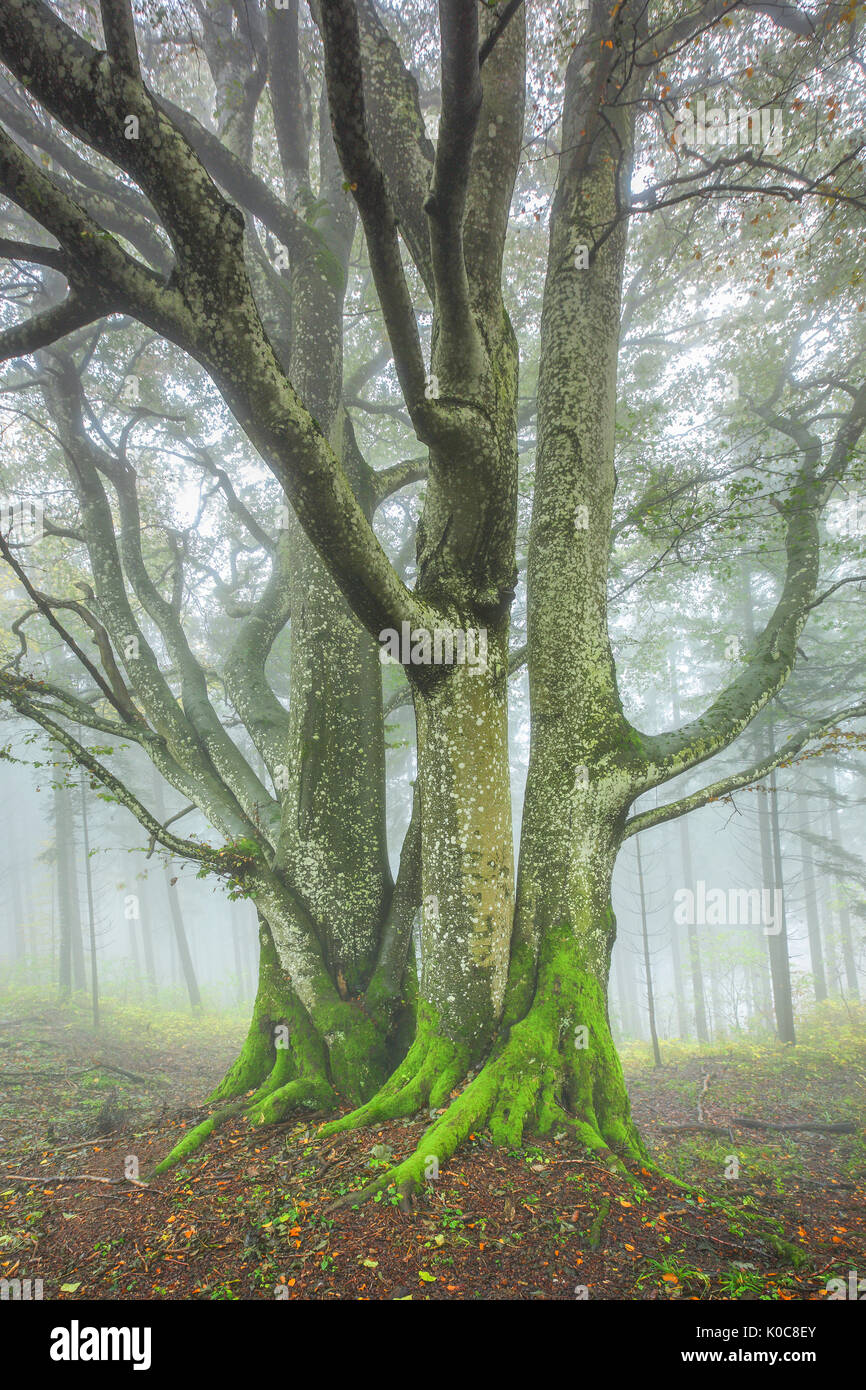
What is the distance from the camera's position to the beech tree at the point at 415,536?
276 cm

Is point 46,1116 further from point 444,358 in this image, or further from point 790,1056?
point 790,1056

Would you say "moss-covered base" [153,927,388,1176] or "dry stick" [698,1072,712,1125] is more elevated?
"moss-covered base" [153,927,388,1176]

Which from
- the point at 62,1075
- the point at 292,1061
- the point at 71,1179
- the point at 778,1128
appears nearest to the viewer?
the point at 71,1179

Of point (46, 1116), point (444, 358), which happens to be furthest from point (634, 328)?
point (46, 1116)

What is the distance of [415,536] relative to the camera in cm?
429

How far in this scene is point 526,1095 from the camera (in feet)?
11.9

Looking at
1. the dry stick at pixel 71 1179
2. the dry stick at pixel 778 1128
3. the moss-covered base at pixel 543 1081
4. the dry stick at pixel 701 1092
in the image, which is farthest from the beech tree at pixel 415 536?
the dry stick at pixel 701 1092

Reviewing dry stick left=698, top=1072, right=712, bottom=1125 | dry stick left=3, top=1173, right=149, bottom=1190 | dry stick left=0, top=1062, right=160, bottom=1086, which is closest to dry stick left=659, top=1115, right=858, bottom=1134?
dry stick left=698, top=1072, right=712, bottom=1125

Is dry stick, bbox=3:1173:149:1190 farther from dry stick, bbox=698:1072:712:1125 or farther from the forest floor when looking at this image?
dry stick, bbox=698:1072:712:1125

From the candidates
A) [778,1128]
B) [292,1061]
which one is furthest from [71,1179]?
[778,1128]

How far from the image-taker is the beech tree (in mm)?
2760

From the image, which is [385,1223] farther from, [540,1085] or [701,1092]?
[701,1092]

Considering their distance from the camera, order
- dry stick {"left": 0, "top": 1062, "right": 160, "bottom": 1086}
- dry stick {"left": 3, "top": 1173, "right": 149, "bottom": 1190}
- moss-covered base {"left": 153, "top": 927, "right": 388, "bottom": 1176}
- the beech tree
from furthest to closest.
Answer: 1. dry stick {"left": 0, "top": 1062, "right": 160, "bottom": 1086}
2. moss-covered base {"left": 153, "top": 927, "right": 388, "bottom": 1176}
3. dry stick {"left": 3, "top": 1173, "right": 149, "bottom": 1190}
4. the beech tree

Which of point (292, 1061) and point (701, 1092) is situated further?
point (701, 1092)
